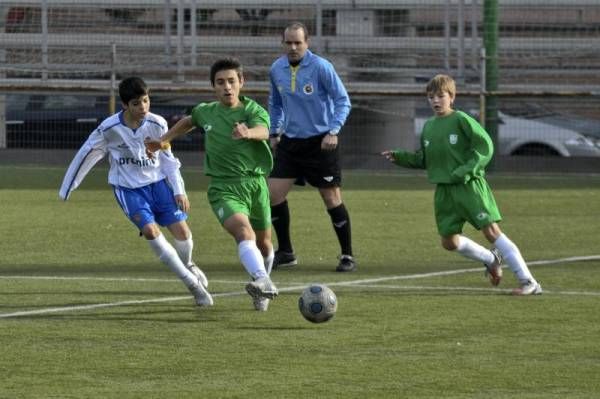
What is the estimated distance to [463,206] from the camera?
1139 centimetres

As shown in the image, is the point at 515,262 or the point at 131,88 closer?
the point at 131,88

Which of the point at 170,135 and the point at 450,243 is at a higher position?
the point at 170,135

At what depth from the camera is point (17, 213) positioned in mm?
18156

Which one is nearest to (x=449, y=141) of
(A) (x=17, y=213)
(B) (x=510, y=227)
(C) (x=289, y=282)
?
(C) (x=289, y=282)

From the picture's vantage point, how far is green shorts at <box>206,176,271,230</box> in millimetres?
10477

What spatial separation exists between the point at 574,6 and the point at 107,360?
2084cm

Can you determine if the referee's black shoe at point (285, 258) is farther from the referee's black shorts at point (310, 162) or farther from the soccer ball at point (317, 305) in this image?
the soccer ball at point (317, 305)

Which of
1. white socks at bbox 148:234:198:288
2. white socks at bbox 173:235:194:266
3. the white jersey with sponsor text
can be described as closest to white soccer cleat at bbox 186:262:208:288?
white socks at bbox 173:235:194:266

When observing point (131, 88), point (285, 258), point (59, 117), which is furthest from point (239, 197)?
point (59, 117)

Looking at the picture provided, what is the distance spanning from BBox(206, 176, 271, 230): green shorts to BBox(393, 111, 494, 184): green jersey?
1.25 m

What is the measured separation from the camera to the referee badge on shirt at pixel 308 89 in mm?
13102

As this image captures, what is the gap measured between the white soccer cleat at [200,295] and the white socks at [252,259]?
530 mm

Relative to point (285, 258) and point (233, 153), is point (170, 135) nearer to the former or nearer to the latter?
point (233, 153)

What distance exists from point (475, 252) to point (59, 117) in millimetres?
16271
